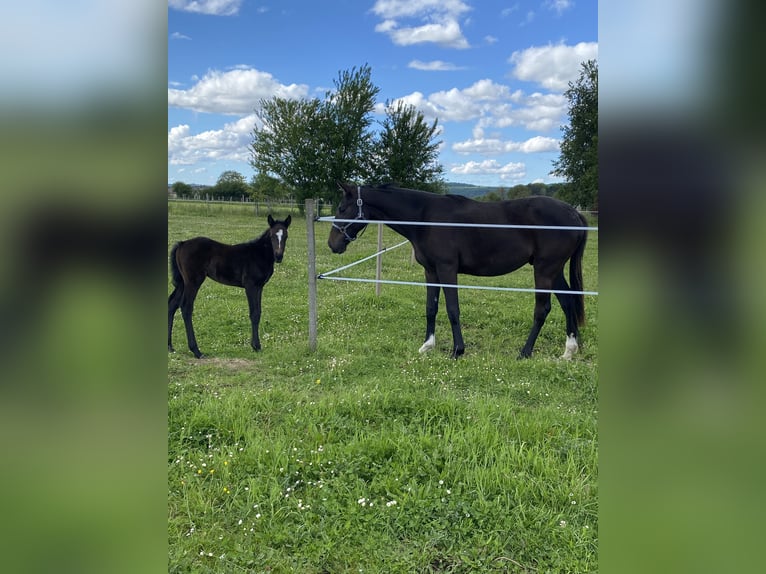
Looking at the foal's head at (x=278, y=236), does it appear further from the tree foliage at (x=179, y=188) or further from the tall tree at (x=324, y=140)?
the tall tree at (x=324, y=140)

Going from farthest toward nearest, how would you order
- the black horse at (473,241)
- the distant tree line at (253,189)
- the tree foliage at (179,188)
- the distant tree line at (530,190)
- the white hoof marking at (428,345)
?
1. the distant tree line at (253,189)
2. the distant tree line at (530,190)
3. the white hoof marking at (428,345)
4. the black horse at (473,241)
5. the tree foliage at (179,188)

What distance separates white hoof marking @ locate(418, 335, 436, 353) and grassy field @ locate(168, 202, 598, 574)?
11cm

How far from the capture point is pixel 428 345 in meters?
5.53

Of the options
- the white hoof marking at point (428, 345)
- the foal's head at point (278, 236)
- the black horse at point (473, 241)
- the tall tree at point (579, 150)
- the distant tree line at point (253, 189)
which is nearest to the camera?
the foal's head at point (278, 236)

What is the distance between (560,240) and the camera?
525 cm

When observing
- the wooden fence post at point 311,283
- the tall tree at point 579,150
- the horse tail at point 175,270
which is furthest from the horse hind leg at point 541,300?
the tall tree at point 579,150

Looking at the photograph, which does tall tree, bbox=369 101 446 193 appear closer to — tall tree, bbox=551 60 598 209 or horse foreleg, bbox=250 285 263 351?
tall tree, bbox=551 60 598 209

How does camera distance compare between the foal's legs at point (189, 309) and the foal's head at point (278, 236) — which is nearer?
the foal's head at point (278, 236)

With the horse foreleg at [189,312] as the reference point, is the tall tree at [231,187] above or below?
above

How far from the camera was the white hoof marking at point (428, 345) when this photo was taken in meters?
5.46

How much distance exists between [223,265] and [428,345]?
2.29 m
